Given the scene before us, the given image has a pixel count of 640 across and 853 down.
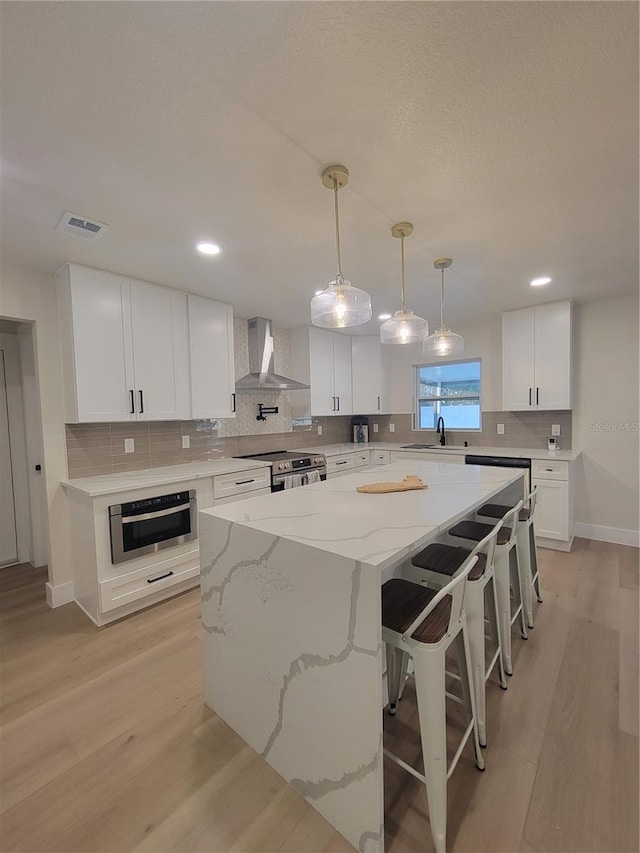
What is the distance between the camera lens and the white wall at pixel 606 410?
3.63m

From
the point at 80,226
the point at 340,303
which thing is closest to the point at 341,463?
the point at 340,303

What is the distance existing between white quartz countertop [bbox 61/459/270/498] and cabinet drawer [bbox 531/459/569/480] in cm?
267

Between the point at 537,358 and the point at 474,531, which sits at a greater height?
the point at 537,358

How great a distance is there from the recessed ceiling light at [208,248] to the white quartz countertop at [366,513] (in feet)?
5.44

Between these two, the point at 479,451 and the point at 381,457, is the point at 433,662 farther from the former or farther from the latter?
the point at 381,457

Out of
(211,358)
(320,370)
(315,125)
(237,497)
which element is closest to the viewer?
→ (315,125)

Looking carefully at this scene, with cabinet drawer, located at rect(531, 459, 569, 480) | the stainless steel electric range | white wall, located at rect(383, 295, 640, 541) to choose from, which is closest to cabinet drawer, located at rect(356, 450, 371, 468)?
the stainless steel electric range

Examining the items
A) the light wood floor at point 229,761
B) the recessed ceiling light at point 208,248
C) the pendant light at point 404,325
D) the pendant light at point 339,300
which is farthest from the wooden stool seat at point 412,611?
the recessed ceiling light at point 208,248

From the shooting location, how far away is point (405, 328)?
7.12ft

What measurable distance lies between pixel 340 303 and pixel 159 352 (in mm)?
1986

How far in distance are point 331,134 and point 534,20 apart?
0.68 metres

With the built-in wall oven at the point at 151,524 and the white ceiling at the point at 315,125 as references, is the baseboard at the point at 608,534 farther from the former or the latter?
the built-in wall oven at the point at 151,524

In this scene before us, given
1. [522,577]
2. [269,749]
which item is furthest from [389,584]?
[522,577]

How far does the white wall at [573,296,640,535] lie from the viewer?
11.9 ft
